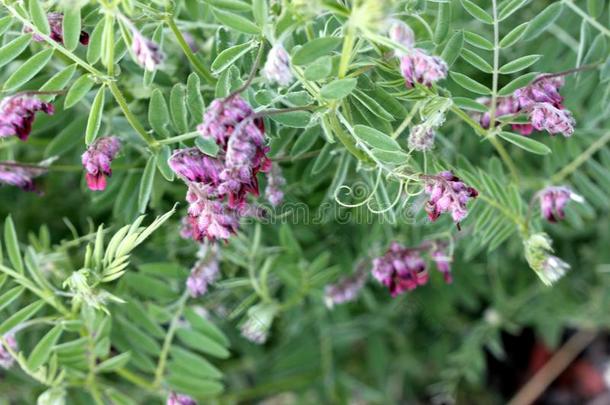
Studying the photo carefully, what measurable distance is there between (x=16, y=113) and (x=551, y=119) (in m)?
0.84

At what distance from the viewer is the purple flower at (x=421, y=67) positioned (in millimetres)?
1080

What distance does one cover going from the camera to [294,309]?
2188 mm

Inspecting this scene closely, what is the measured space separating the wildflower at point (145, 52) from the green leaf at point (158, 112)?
9.6 inches

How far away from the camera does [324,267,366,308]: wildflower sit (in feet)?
5.92

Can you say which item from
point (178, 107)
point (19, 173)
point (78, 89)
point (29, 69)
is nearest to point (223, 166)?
point (178, 107)

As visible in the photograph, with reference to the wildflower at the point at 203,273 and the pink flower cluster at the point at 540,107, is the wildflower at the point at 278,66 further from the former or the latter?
the wildflower at the point at 203,273

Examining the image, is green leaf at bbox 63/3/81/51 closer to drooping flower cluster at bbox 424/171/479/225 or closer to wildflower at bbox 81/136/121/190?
wildflower at bbox 81/136/121/190

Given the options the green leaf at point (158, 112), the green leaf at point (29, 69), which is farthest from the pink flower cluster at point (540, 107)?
the green leaf at point (29, 69)

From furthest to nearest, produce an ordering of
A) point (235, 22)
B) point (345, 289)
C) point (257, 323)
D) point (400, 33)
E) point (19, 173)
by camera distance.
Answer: point (345, 289) → point (257, 323) → point (19, 173) → point (235, 22) → point (400, 33)

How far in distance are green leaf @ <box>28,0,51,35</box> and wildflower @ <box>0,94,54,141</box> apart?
11cm

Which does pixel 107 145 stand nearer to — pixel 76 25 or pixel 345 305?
pixel 76 25

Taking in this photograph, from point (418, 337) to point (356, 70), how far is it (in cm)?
154

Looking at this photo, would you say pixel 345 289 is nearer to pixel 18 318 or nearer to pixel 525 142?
pixel 525 142

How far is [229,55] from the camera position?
49.1 inches
